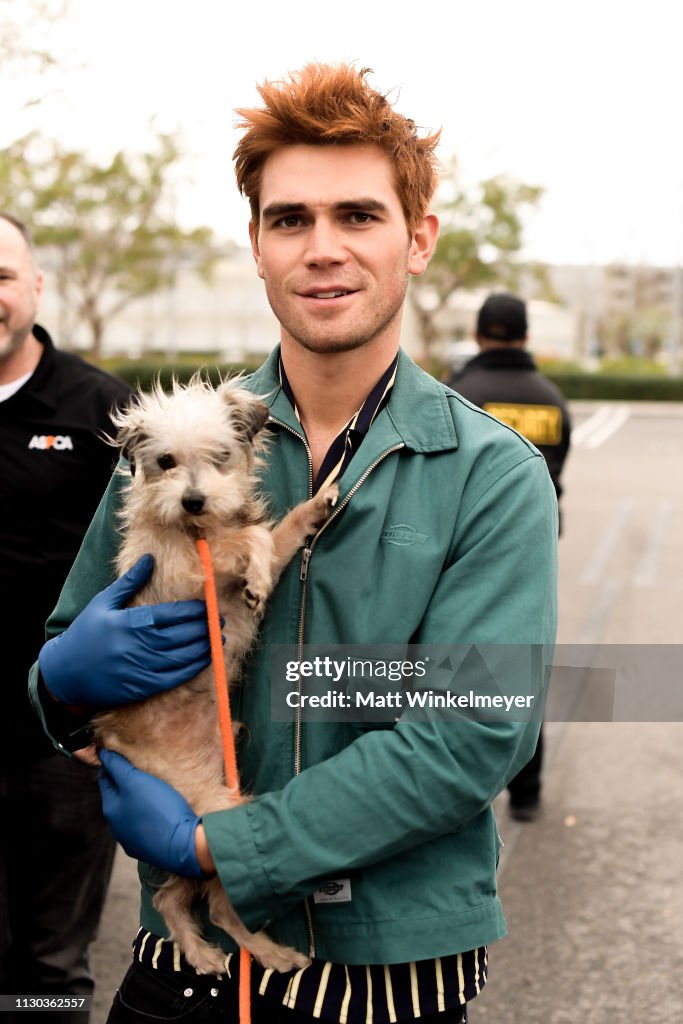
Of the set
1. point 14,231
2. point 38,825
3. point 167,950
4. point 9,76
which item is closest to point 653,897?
point 38,825

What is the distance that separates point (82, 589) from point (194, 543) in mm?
380

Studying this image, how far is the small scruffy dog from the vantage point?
2791 mm

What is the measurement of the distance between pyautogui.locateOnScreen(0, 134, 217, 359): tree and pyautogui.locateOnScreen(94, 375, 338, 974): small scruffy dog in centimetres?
2710

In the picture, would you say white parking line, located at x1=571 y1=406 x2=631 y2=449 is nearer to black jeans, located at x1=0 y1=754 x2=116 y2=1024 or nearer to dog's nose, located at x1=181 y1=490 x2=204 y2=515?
black jeans, located at x1=0 y1=754 x2=116 y2=1024

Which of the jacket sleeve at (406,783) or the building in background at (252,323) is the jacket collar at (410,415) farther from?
the building in background at (252,323)

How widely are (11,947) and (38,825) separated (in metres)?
0.51

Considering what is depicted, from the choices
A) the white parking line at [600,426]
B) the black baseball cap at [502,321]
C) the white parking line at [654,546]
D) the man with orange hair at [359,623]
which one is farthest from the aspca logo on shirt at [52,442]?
the white parking line at [600,426]

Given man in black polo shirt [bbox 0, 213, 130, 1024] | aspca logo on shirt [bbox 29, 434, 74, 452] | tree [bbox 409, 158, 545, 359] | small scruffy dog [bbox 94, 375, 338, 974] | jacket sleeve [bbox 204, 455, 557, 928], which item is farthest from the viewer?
tree [bbox 409, 158, 545, 359]

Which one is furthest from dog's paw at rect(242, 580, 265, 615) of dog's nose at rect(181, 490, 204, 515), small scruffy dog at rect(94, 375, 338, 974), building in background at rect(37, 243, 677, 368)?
building in background at rect(37, 243, 677, 368)

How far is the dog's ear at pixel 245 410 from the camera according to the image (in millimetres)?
2742

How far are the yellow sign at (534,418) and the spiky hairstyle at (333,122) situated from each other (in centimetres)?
508

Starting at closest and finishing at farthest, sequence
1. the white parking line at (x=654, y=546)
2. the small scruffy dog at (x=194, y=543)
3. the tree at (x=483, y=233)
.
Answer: the small scruffy dog at (x=194, y=543) → the white parking line at (x=654, y=546) → the tree at (x=483, y=233)

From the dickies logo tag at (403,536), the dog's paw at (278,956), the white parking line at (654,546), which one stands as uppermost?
the dickies logo tag at (403,536)

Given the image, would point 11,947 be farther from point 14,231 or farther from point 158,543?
point 14,231
